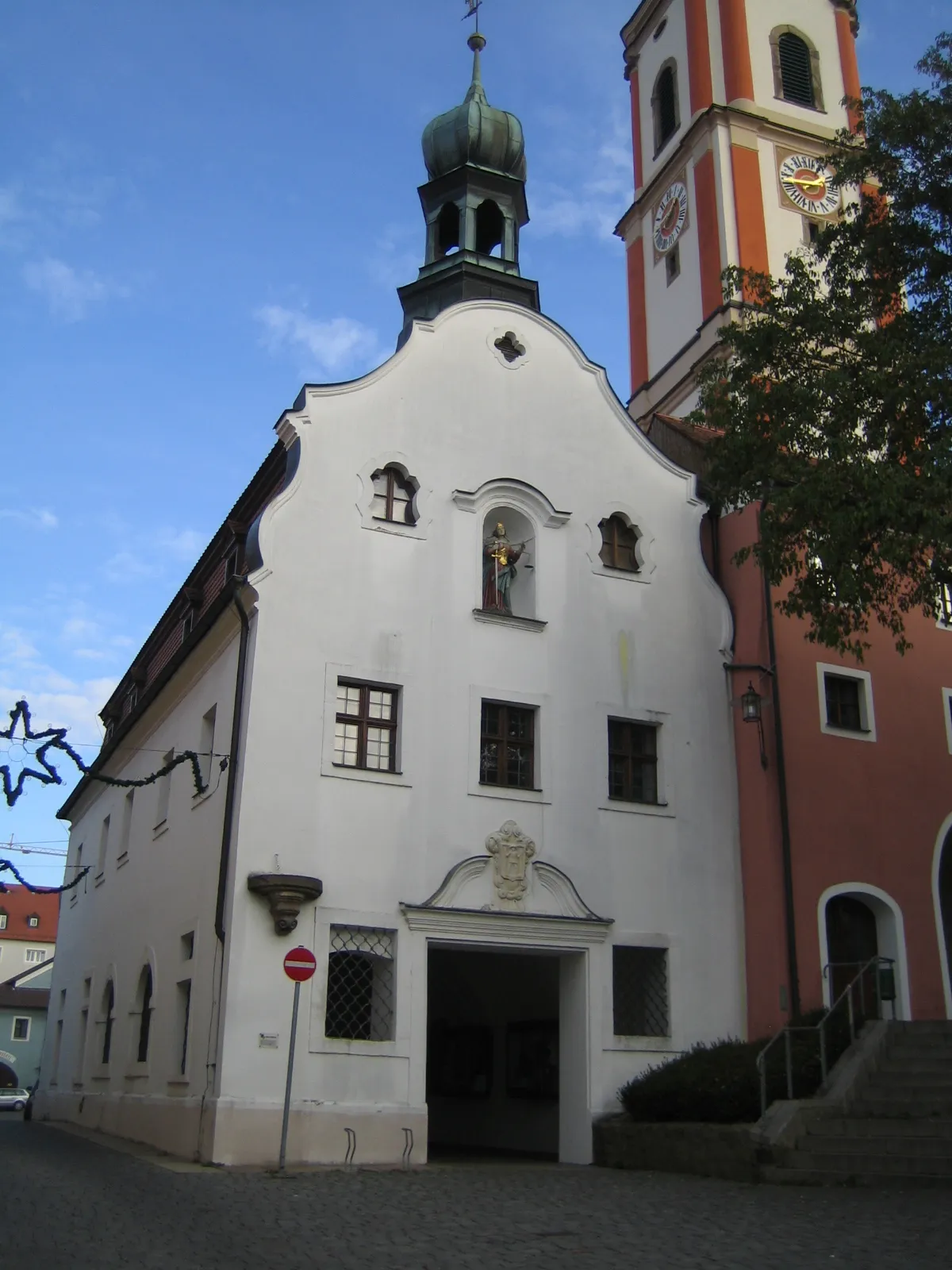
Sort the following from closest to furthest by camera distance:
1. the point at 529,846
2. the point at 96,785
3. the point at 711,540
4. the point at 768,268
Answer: the point at 529,846
the point at 711,540
the point at 96,785
the point at 768,268

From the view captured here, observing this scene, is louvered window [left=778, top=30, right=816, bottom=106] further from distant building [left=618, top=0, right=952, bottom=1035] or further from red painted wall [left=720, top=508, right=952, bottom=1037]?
red painted wall [left=720, top=508, right=952, bottom=1037]

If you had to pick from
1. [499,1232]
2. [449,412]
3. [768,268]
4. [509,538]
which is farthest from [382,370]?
[768,268]

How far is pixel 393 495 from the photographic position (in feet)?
65.2

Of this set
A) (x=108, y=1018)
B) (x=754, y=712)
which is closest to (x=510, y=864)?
(x=754, y=712)

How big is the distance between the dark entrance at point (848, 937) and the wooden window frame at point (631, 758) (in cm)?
335

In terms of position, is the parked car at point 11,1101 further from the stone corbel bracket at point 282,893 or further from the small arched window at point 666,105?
the small arched window at point 666,105

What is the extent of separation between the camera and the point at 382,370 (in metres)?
20.4

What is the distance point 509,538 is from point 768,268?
16793 mm

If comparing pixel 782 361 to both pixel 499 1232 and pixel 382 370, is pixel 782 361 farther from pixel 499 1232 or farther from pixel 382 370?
pixel 499 1232

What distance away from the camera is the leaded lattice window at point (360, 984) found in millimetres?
17156

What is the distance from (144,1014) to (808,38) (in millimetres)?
32982

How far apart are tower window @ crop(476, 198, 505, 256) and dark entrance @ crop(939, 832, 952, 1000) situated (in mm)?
13577

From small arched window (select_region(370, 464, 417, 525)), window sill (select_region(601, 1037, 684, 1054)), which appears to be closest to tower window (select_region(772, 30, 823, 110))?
small arched window (select_region(370, 464, 417, 525))

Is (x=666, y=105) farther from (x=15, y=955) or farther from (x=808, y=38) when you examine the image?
(x=15, y=955)
